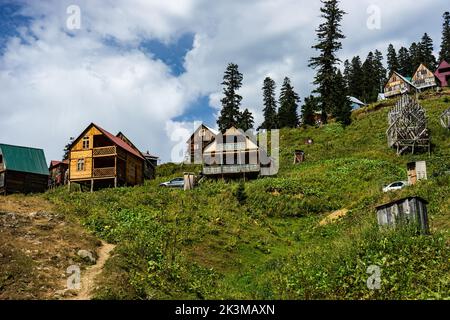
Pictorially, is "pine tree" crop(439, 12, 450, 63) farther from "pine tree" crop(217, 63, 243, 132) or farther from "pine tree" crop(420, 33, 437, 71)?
"pine tree" crop(217, 63, 243, 132)

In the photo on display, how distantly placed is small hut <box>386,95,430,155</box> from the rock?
1528 inches

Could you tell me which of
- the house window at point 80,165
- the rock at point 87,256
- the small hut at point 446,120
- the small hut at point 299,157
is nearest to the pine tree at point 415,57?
the small hut at point 446,120

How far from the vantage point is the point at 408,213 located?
708 inches

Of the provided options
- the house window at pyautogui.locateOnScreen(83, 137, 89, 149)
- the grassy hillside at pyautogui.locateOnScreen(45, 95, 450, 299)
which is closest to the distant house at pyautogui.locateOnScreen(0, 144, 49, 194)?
the house window at pyautogui.locateOnScreen(83, 137, 89, 149)

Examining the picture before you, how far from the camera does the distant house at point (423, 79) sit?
90250mm

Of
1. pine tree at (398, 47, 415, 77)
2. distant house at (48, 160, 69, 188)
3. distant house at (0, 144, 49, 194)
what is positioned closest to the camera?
distant house at (0, 144, 49, 194)

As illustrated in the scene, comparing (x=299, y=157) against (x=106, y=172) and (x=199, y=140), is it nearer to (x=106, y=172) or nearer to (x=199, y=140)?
(x=199, y=140)

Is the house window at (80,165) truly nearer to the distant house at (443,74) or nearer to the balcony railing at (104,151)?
the balcony railing at (104,151)

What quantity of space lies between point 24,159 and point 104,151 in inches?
323

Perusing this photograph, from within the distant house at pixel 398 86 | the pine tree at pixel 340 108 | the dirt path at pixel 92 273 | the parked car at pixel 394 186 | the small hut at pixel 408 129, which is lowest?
the dirt path at pixel 92 273

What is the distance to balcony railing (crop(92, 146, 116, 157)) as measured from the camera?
43594 mm

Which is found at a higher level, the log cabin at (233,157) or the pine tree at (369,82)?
the pine tree at (369,82)

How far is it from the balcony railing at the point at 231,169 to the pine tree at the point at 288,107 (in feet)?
113

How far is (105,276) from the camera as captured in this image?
55.2 feet
